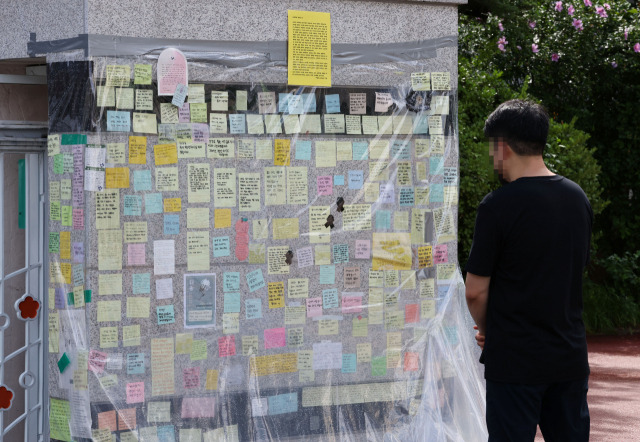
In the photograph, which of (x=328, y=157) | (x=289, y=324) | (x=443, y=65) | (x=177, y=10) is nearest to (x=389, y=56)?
(x=443, y=65)

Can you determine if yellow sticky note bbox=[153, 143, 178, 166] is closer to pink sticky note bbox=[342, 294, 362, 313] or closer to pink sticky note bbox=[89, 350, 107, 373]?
pink sticky note bbox=[89, 350, 107, 373]

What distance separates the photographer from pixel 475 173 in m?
8.20

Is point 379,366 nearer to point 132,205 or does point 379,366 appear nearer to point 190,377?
point 190,377

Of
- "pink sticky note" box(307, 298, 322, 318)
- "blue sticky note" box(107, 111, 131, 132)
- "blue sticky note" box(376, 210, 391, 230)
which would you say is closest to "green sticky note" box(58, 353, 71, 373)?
"blue sticky note" box(107, 111, 131, 132)

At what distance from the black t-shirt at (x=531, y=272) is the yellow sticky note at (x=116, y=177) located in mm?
1973

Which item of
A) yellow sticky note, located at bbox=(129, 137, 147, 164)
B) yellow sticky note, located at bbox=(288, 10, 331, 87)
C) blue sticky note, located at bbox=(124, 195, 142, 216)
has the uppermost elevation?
yellow sticky note, located at bbox=(288, 10, 331, 87)

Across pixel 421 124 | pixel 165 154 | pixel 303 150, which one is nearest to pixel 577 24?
pixel 421 124

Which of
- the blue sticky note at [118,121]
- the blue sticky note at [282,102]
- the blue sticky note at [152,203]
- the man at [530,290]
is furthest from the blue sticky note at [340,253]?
the man at [530,290]

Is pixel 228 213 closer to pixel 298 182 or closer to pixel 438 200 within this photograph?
pixel 298 182

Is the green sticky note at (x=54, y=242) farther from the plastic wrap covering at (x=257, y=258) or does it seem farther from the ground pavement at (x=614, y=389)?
the ground pavement at (x=614, y=389)

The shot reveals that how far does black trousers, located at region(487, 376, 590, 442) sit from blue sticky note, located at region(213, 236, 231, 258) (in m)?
1.78

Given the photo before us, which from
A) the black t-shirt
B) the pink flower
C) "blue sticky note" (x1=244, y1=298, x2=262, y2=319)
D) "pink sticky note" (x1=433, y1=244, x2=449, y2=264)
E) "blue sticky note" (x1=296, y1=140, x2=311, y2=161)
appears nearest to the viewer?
the black t-shirt

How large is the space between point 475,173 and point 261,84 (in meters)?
4.06

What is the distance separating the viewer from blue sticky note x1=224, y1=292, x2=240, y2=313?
14.8 feet
